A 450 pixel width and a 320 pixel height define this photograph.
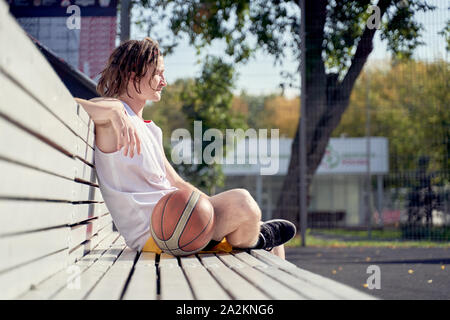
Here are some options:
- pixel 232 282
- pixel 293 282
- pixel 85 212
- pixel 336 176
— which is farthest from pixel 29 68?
pixel 336 176

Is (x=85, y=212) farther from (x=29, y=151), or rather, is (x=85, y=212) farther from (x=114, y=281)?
(x=29, y=151)

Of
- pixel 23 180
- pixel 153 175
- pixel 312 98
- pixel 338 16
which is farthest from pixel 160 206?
pixel 338 16

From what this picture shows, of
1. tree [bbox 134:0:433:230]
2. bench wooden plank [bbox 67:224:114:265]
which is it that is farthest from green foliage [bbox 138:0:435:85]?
bench wooden plank [bbox 67:224:114:265]

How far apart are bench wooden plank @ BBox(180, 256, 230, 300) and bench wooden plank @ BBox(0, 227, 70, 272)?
498mm

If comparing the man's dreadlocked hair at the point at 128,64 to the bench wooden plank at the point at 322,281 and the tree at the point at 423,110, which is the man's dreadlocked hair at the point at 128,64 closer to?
the bench wooden plank at the point at 322,281

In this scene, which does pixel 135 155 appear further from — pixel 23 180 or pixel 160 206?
pixel 23 180

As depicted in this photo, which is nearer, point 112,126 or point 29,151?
point 29,151

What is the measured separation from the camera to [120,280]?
2.04m

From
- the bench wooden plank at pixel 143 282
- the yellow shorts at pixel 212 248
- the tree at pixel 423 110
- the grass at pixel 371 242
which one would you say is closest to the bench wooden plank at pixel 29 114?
the bench wooden plank at pixel 143 282

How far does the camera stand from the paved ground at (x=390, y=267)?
15.7 feet

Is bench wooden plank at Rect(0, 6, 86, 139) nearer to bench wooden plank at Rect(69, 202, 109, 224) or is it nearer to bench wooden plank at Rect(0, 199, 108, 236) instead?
bench wooden plank at Rect(0, 199, 108, 236)

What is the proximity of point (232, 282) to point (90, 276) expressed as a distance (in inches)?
21.3

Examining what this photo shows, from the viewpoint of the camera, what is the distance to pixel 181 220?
8.84 ft

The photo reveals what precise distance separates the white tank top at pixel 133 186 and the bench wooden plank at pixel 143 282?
0.31 m
